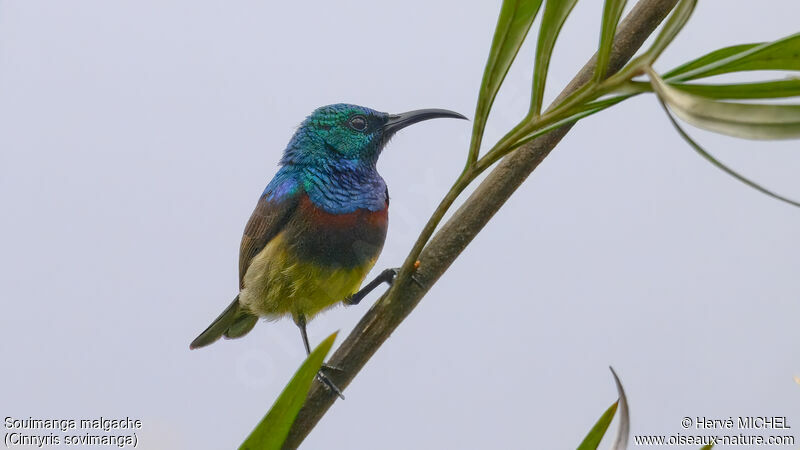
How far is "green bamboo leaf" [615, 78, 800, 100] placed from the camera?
63 centimetres

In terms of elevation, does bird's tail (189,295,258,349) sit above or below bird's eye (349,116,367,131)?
below

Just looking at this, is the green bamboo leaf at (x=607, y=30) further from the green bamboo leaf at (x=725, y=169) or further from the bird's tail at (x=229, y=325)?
the bird's tail at (x=229, y=325)

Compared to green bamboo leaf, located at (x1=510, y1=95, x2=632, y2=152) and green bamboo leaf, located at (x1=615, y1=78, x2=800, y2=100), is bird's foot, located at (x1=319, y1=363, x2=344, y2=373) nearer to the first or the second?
green bamboo leaf, located at (x1=510, y1=95, x2=632, y2=152)

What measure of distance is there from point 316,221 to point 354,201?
0.08 m

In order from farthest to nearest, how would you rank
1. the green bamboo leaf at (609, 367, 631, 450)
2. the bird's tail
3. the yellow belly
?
the bird's tail, the yellow belly, the green bamboo leaf at (609, 367, 631, 450)

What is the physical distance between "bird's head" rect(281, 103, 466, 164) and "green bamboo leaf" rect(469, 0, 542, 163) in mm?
618

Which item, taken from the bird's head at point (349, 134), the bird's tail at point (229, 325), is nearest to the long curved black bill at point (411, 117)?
the bird's head at point (349, 134)

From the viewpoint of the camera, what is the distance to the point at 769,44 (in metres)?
0.63

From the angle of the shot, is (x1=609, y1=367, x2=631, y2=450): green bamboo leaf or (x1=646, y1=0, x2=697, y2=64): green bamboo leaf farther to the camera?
(x1=609, y1=367, x2=631, y2=450): green bamboo leaf

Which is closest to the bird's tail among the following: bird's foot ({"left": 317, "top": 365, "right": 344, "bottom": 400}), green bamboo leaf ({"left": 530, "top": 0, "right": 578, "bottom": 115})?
bird's foot ({"left": 317, "top": 365, "right": 344, "bottom": 400})

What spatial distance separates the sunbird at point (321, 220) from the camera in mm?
1323

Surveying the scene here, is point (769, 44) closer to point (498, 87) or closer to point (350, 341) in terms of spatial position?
point (498, 87)

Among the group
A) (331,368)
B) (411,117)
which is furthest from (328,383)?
(411,117)

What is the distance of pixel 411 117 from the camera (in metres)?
1.37
